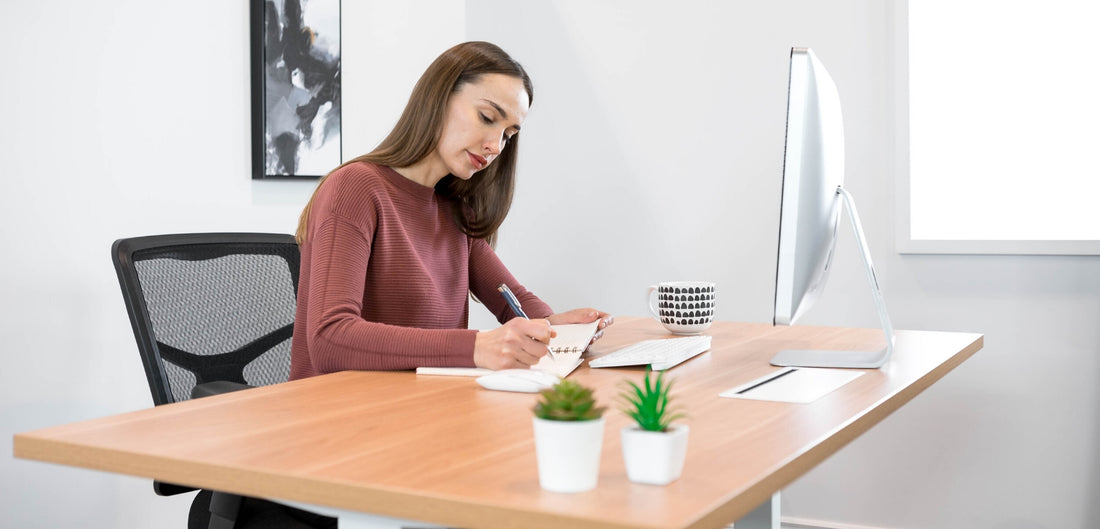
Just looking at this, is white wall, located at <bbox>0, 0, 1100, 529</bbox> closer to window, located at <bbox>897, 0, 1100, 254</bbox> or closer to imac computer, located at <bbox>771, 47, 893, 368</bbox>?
window, located at <bbox>897, 0, 1100, 254</bbox>

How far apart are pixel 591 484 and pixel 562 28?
2625 millimetres

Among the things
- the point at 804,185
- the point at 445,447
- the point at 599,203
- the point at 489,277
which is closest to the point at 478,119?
the point at 489,277

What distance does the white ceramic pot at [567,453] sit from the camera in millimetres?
704

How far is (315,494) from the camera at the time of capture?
75cm

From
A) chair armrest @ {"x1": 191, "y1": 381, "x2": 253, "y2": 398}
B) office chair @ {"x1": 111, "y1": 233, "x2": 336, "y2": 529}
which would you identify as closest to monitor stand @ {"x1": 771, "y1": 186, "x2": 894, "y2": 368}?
office chair @ {"x1": 111, "y1": 233, "x2": 336, "y2": 529}

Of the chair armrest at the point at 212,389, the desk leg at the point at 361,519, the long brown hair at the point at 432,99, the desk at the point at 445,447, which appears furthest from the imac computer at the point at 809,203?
the chair armrest at the point at 212,389

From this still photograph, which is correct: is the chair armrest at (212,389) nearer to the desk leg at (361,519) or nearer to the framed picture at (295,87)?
the desk leg at (361,519)

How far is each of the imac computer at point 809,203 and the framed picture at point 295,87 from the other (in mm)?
1547

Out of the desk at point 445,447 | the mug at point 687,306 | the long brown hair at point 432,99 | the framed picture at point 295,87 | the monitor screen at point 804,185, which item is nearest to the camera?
the desk at point 445,447

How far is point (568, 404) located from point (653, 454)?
0.25 ft

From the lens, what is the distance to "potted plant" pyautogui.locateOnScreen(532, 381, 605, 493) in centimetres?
70

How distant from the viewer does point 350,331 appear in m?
1.37

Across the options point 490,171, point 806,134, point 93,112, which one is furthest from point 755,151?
point 93,112

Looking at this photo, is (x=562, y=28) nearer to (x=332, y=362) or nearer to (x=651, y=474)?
(x=332, y=362)
